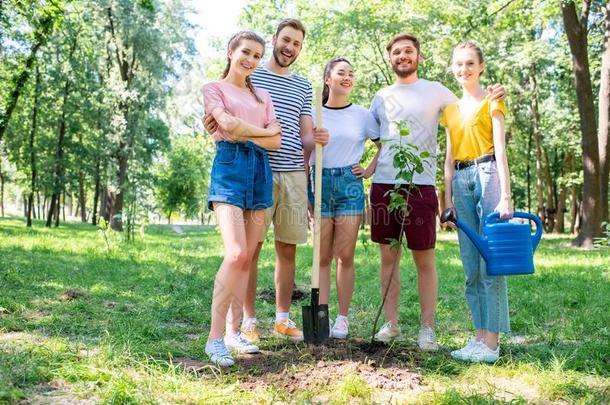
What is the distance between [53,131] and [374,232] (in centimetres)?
2454

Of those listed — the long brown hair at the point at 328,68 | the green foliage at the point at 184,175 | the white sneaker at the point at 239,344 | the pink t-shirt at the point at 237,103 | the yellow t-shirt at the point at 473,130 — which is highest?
the green foliage at the point at 184,175

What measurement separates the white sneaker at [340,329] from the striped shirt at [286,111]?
119 centimetres

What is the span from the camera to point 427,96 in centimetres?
396

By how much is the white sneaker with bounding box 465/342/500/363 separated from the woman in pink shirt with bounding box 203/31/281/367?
55.6 inches

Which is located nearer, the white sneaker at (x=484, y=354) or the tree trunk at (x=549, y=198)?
the white sneaker at (x=484, y=354)

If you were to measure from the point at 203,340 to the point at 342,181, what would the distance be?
5.01ft

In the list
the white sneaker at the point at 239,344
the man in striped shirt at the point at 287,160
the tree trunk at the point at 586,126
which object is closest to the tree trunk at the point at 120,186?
the tree trunk at the point at 586,126

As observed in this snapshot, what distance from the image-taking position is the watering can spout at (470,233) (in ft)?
11.2

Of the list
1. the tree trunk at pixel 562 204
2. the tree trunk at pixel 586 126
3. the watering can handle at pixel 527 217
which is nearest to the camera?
the watering can handle at pixel 527 217

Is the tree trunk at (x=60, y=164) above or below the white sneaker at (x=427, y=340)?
above

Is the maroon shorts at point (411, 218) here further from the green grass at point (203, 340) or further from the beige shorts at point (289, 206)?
the green grass at point (203, 340)

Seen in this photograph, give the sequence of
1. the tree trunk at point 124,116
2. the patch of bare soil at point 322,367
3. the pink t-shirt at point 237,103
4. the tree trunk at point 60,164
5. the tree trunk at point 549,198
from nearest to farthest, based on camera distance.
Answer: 1. the patch of bare soil at point 322,367
2. the pink t-shirt at point 237,103
3. the tree trunk at point 124,116
4. the tree trunk at point 60,164
5. the tree trunk at point 549,198

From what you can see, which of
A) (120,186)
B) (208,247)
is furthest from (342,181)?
(120,186)

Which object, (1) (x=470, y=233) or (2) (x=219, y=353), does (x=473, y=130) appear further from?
(2) (x=219, y=353)
